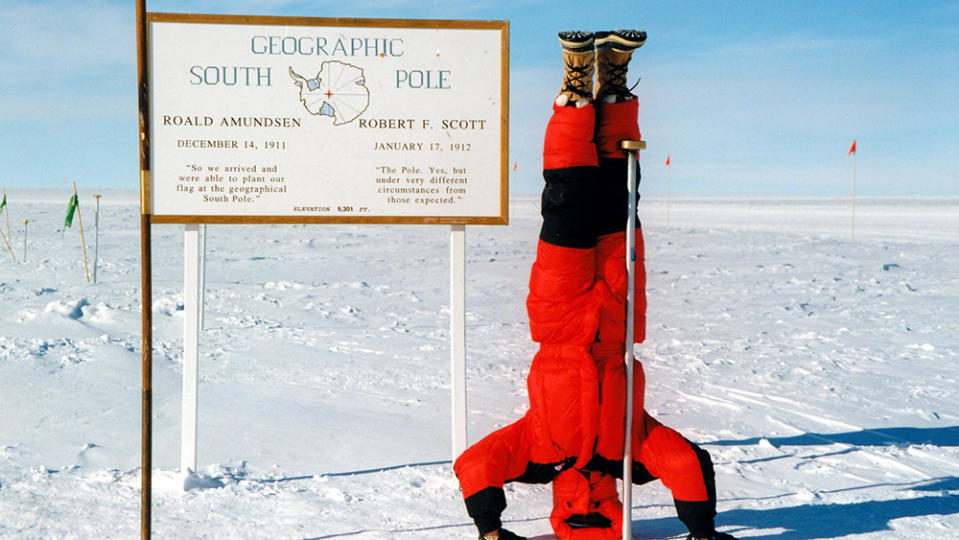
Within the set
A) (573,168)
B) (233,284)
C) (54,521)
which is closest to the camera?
(573,168)

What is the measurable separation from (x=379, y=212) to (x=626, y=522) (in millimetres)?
2070

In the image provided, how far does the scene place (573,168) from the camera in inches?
126

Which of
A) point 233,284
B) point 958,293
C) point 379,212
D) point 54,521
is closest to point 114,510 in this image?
point 54,521

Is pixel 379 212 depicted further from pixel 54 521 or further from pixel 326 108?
pixel 54 521

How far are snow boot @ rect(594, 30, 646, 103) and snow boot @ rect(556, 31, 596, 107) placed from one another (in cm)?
5

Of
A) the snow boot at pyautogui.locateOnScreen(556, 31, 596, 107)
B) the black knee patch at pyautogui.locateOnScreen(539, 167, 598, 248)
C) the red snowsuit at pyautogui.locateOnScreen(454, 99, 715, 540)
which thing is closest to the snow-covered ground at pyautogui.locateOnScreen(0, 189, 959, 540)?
the red snowsuit at pyautogui.locateOnScreen(454, 99, 715, 540)

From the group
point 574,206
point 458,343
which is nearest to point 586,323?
point 574,206

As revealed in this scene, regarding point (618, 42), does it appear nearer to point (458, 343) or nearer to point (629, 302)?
point (629, 302)

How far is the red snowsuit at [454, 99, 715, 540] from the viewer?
10.5ft

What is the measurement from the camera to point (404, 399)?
6.04m

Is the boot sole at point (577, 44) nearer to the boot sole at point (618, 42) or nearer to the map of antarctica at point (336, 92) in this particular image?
the boot sole at point (618, 42)

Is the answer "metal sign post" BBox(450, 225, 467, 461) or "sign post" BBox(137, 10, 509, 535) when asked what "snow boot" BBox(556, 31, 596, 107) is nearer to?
"sign post" BBox(137, 10, 509, 535)

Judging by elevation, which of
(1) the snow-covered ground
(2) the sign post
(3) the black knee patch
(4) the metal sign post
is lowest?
(1) the snow-covered ground

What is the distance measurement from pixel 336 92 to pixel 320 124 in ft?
0.64
